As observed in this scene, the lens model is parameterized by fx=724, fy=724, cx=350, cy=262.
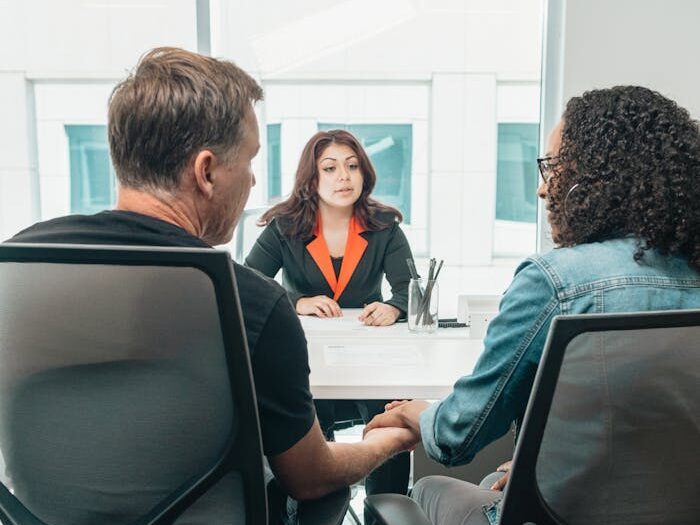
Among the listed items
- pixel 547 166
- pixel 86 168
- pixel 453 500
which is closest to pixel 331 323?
pixel 453 500

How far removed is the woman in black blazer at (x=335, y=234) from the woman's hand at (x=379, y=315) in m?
0.42

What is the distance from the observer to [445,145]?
4.37 m

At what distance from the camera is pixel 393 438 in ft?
4.64

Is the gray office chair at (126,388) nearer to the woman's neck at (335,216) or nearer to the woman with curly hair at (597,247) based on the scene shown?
the woman with curly hair at (597,247)

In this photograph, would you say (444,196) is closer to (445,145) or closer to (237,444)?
(445,145)

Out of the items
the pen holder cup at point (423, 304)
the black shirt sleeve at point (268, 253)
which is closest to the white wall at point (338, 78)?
the black shirt sleeve at point (268, 253)

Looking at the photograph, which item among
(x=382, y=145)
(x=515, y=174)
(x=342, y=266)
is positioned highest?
(x=382, y=145)

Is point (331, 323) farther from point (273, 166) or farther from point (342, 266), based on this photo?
point (273, 166)

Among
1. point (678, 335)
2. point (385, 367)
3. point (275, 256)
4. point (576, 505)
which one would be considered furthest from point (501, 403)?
point (275, 256)

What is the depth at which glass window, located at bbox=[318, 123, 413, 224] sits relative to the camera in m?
4.22

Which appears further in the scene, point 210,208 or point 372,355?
point 372,355

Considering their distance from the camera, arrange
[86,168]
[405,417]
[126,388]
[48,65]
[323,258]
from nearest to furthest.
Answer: [126,388], [405,417], [323,258], [48,65], [86,168]

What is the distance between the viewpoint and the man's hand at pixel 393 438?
1.39 meters

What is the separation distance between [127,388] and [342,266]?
204 cm
